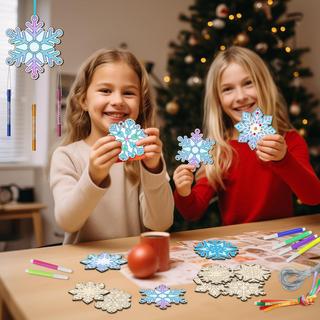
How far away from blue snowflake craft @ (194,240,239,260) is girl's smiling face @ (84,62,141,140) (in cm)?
41

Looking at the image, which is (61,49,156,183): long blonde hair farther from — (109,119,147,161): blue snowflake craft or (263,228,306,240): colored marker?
(263,228,306,240): colored marker

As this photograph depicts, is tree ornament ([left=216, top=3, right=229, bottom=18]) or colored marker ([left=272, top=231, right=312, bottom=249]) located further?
tree ornament ([left=216, top=3, right=229, bottom=18])

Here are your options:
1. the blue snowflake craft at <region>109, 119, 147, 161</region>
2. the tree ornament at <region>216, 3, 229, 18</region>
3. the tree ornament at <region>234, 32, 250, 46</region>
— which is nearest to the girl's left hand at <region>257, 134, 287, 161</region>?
the blue snowflake craft at <region>109, 119, 147, 161</region>

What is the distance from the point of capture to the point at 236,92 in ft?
4.22

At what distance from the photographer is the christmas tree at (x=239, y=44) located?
2545 millimetres

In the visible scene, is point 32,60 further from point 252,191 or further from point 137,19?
point 137,19

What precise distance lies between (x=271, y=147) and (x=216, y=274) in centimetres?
45

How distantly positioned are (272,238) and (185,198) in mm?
307

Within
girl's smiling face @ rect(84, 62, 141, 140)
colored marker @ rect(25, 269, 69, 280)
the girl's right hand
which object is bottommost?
colored marker @ rect(25, 269, 69, 280)

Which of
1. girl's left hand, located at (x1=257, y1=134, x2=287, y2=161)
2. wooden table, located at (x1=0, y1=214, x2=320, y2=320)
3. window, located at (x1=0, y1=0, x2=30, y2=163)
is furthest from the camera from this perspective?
window, located at (x1=0, y1=0, x2=30, y2=163)

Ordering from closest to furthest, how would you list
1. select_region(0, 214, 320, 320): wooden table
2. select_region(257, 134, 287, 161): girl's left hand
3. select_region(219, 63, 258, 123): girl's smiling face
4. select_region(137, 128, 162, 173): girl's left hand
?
select_region(0, 214, 320, 320): wooden table, select_region(137, 128, 162, 173): girl's left hand, select_region(257, 134, 287, 161): girl's left hand, select_region(219, 63, 258, 123): girl's smiling face

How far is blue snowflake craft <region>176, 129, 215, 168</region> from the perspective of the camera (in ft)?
3.48

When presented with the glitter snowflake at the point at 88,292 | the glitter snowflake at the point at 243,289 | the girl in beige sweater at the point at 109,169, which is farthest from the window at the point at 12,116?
the glitter snowflake at the point at 243,289

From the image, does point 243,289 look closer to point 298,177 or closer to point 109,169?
point 109,169
